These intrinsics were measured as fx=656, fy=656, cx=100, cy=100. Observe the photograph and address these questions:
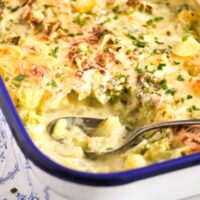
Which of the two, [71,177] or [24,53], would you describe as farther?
[24,53]

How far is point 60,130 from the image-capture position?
274 cm

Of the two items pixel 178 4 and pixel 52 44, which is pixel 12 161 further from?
pixel 178 4

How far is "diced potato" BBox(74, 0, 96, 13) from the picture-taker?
11.0 feet

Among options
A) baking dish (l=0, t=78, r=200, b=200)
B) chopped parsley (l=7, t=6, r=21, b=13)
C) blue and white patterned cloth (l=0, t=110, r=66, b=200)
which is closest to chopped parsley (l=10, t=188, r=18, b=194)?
blue and white patterned cloth (l=0, t=110, r=66, b=200)

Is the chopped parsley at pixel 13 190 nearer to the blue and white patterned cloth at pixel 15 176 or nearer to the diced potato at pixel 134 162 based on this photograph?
the blue and white patterned cloth at pixel 15 176

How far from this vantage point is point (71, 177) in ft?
7.63

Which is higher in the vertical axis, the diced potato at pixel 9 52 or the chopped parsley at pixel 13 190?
the diced potato at pixel 9 52

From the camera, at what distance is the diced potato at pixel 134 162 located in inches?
99.7

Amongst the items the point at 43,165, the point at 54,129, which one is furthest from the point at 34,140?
the point at 43,165

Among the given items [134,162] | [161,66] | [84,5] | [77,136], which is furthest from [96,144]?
[84,5]

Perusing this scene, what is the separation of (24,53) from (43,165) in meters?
0.77

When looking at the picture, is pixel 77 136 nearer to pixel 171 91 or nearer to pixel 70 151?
pixel 70 151

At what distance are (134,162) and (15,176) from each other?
0.59 m

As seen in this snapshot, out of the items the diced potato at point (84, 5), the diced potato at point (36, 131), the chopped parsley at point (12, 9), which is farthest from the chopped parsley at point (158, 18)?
the diced potato at point (36, 131)
